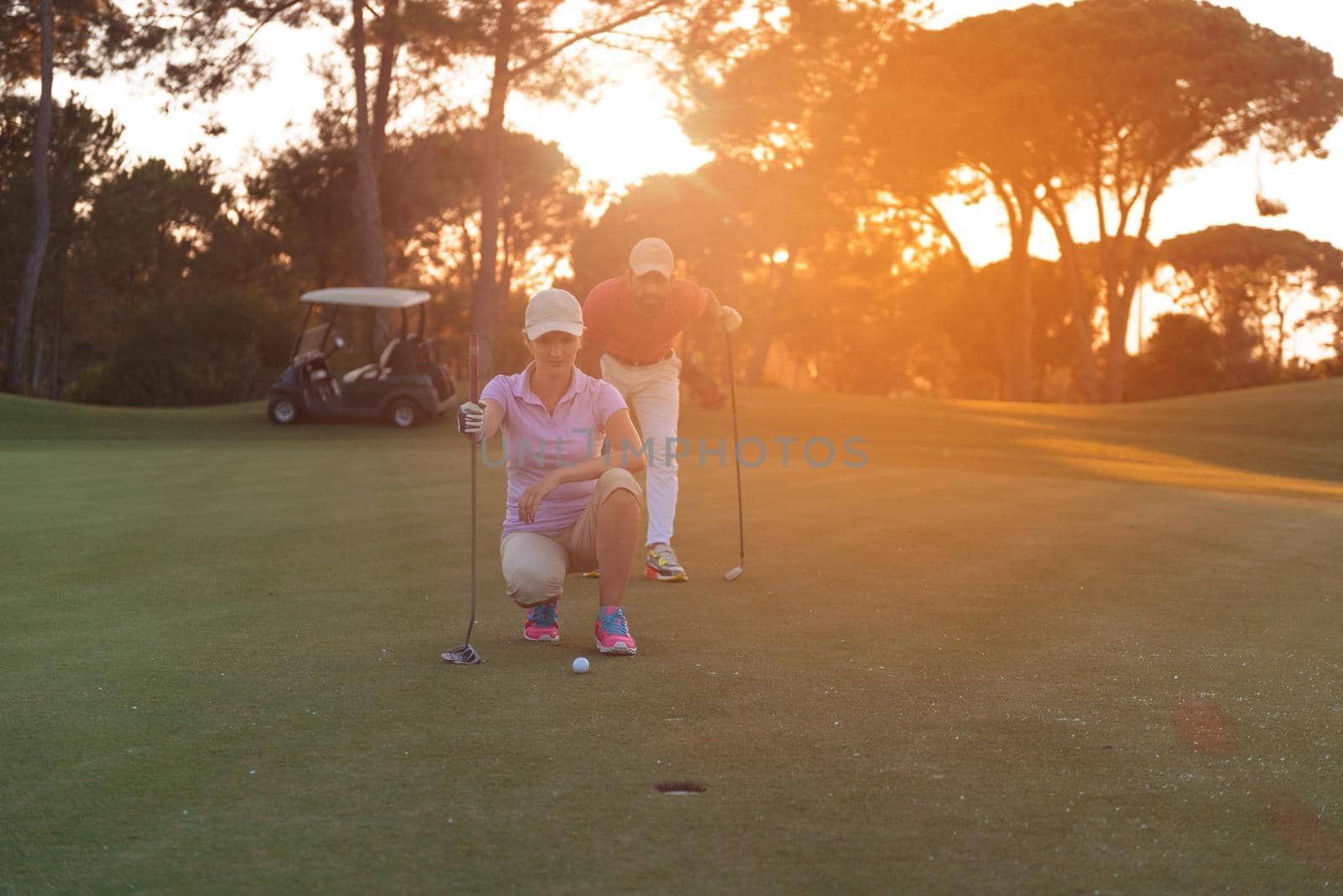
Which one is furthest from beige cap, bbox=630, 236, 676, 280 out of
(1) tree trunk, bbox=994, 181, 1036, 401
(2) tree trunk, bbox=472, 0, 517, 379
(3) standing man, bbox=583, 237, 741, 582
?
(1) tree trunk, bbox=994, 181, 1036, 401

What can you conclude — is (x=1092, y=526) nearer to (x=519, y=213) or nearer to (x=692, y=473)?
(x=692, y=473)

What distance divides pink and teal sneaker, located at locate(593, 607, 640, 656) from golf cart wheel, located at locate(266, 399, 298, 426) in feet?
66.5

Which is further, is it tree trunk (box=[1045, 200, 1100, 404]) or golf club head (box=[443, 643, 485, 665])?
tree trunk (box=[1045, 200, 1100, 404])

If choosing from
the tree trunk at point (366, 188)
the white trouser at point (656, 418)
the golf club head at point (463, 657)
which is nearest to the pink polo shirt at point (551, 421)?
the golf club head at point (463, 657)

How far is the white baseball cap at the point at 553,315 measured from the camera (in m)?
5.66

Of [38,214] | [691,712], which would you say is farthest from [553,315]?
[38,214]

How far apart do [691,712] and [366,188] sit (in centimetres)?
2906

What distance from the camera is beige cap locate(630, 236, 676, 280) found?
7.51 m

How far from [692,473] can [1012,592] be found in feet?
28.7

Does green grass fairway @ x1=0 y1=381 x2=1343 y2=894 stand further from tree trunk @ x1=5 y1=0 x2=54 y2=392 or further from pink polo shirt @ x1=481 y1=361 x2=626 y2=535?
tree trunk @ x1=5 y1=0 x2=54 y2=392

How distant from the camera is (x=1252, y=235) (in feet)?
188

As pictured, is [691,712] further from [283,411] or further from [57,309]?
[57,309]

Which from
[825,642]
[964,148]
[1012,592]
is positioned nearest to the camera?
[825,642]

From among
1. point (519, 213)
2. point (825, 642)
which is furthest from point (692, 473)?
point (519, 213)
